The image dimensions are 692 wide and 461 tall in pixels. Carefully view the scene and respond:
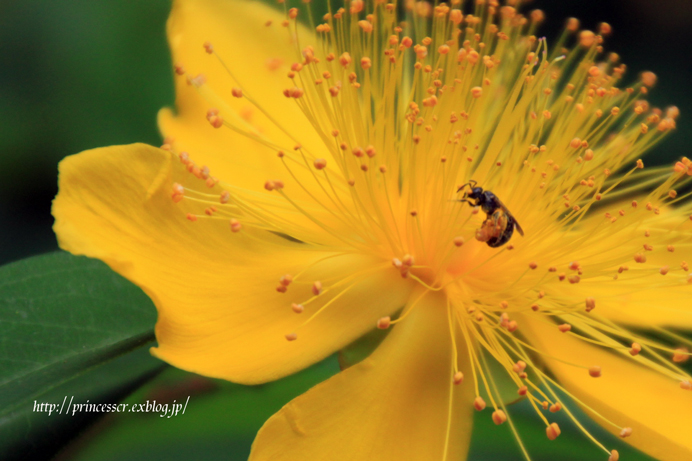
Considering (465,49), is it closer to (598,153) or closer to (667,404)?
(598,153)

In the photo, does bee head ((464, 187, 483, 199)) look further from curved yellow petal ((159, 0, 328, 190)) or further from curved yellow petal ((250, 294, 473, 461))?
curved yellow petal ((159, 0, 328, 190))

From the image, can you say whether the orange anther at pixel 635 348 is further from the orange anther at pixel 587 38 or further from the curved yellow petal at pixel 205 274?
the orange anther at pixel 587 38

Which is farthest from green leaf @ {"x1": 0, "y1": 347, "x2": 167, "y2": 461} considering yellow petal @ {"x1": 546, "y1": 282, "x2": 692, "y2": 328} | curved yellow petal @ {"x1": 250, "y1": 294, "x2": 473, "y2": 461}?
yellow petal @ {"x1": 546, "y1": 282, "x2": 692, "y2": 328}

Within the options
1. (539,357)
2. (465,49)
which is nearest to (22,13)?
(465,49)

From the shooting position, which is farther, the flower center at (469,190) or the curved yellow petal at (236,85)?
the curved yellow petal at (236,85)

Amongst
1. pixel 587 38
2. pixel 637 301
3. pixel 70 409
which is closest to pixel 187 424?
pixel 70 409

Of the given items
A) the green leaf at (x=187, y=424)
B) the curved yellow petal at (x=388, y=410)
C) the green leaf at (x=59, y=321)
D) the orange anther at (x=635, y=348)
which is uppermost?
the orange anther at (x=635, y=348)

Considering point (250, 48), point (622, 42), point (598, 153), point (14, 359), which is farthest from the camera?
point (622, 42)

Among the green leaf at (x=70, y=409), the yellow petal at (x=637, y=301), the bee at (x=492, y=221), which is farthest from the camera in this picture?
the yellow petal at (x=637, y=301)

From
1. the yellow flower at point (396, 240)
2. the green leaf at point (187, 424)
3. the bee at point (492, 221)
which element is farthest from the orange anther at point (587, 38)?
the green leaf at point (187, 424)
